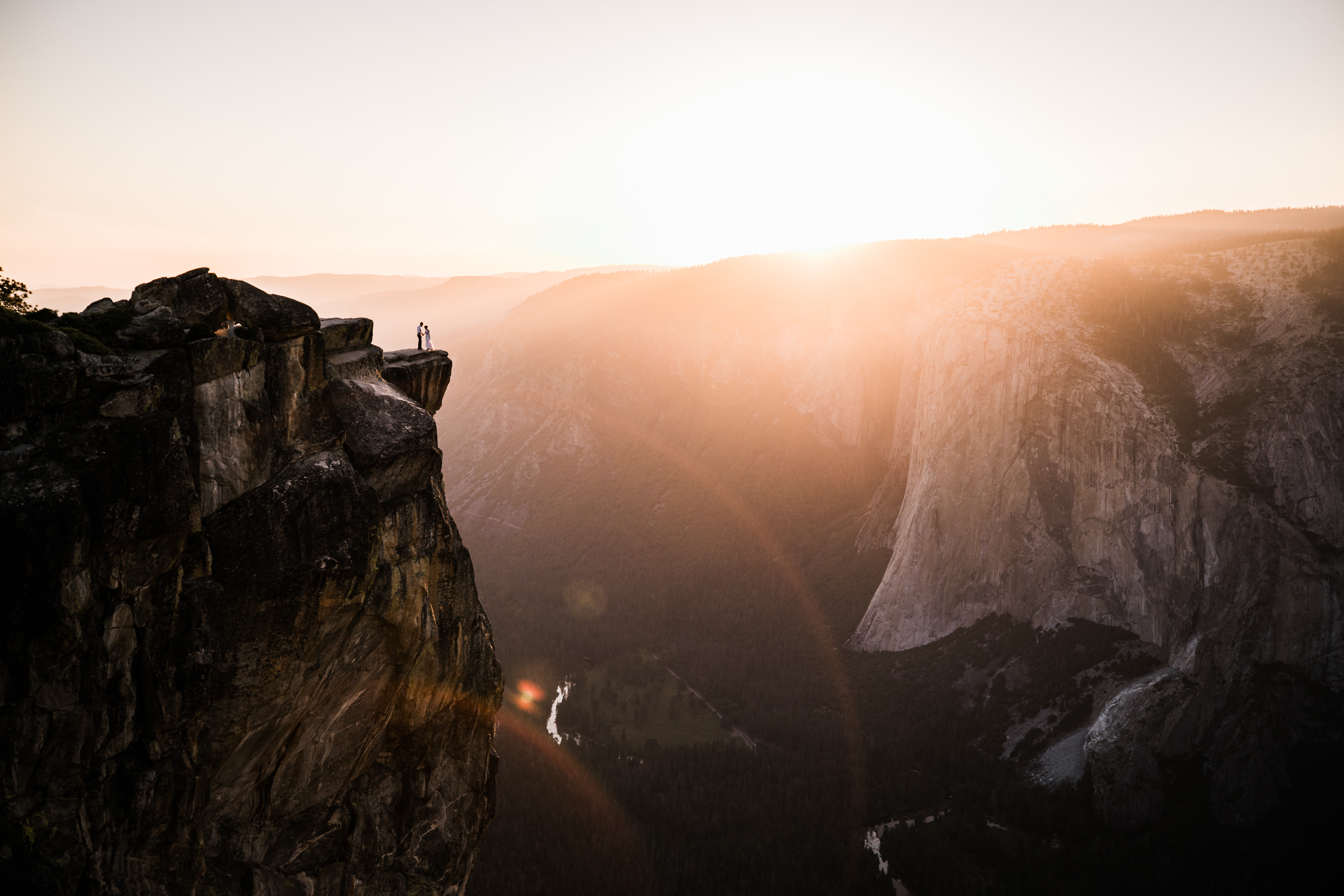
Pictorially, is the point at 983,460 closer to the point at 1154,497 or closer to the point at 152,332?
the point at 1154,497

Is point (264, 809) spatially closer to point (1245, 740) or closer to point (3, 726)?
point (3, 726)

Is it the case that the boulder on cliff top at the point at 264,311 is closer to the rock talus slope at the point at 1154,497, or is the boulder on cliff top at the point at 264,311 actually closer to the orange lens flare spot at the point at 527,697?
the orange lens flare spot at the point at 527,697

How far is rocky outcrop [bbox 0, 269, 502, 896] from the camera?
14.4m

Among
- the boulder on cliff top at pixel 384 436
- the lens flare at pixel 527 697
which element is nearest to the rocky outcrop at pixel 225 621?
the boulder on cliff top at pixel 384 436

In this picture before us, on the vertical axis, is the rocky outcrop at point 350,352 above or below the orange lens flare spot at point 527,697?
above

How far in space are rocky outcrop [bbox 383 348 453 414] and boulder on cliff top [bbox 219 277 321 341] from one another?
4349mm

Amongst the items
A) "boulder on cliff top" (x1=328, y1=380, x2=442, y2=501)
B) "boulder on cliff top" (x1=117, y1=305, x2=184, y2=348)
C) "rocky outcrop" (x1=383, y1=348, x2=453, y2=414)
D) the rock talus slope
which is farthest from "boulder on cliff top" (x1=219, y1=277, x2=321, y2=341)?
the rock talus slope

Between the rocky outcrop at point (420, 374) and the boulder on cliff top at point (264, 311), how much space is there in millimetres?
4349

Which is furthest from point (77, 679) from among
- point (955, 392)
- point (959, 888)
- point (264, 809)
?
point (955, 392)

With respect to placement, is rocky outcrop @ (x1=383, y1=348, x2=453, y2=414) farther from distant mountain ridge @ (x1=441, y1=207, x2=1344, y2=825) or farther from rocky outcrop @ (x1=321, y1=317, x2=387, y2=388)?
distant mountain ridge @ (x1=441, y1=207, x2=1344, y2=825)

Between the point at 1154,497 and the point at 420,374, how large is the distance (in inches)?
2165

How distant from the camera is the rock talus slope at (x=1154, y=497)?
46.0m

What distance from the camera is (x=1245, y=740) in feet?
146

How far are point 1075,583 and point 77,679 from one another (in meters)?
62.6
